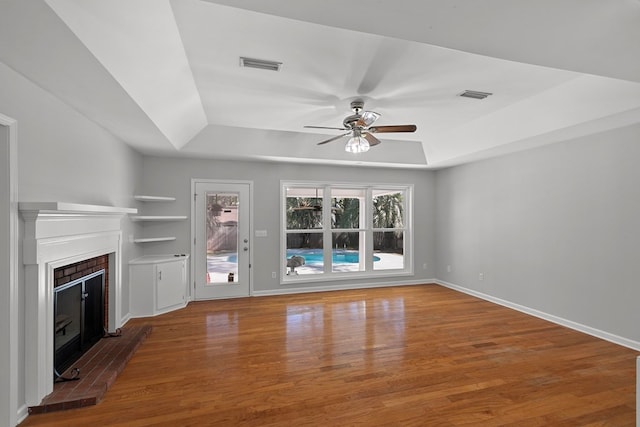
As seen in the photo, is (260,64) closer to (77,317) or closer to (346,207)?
(77,317)

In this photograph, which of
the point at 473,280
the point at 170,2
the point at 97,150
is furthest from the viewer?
the point at 473,280

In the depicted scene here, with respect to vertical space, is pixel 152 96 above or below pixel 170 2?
below

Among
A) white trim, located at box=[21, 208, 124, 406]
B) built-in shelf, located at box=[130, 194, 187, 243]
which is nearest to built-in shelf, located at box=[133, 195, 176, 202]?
built-in shelf, located at box=[130, 194, 187, 243]

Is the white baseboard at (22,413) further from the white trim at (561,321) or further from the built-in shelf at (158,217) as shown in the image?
the white trim at (561,321)

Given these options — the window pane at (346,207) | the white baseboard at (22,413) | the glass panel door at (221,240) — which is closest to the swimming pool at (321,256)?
the window pane at (346,207)

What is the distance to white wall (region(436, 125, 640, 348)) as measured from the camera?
3.43m

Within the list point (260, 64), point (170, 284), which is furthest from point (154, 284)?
point (260, 64)

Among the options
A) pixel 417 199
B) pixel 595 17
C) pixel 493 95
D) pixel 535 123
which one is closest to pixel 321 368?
pixel 595 17

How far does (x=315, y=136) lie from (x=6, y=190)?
3731 millimetres

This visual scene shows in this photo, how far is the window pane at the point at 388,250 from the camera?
21.1ft

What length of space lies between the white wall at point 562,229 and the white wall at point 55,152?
5.60 m

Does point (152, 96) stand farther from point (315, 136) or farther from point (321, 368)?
point (321, 368)

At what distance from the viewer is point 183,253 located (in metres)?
5.16

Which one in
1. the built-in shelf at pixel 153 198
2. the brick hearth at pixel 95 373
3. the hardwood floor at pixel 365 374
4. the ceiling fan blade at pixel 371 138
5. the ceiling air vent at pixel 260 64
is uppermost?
the ceiling air vent at pixel 260 64
